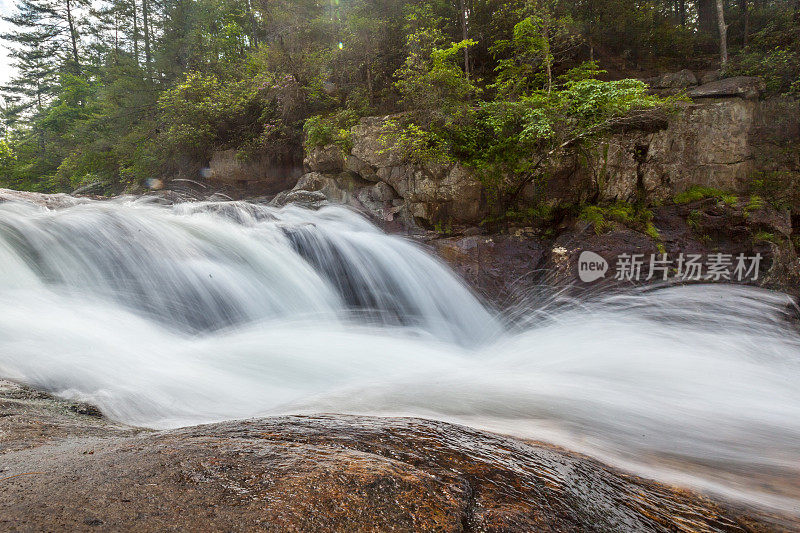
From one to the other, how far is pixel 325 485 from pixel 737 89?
1096 cm

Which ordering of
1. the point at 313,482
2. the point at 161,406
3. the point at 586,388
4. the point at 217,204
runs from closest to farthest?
the point at 313,482, the point at 161,406, the point at 586,388, the point at 217,204

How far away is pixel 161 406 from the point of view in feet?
9.87

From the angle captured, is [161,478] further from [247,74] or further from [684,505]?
[247,74]

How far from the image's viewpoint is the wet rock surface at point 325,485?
1086 millimetres

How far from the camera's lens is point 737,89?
792 cm

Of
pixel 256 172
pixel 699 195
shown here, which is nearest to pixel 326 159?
pixel 256 172

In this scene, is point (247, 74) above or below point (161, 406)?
above

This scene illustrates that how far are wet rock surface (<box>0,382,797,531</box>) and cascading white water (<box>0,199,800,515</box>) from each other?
A: 665mm

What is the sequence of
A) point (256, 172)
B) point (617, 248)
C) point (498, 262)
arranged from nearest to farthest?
point (617, 248)
point (498, 262)
point (256, 172)

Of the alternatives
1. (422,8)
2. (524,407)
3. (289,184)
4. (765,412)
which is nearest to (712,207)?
(765,412)

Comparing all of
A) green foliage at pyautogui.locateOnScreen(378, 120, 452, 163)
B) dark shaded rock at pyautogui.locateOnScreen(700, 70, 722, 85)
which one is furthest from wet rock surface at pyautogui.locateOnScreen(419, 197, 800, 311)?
dark shaded rock at pyautogui.locateOnScreen(700, 70, 722, 85)

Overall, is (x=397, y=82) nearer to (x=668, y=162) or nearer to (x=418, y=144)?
→ (x=418, y=144)

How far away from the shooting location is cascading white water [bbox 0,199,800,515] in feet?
9.39

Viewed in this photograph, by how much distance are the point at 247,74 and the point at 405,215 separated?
9.76m
